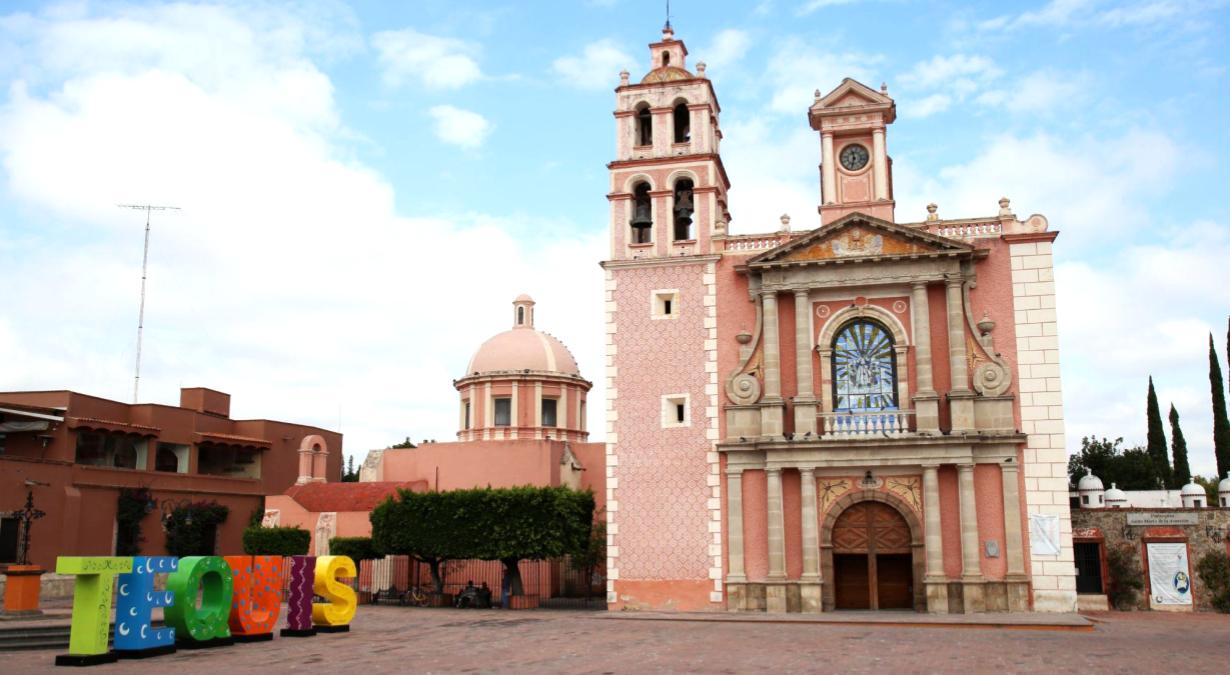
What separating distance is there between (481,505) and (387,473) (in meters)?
13.1

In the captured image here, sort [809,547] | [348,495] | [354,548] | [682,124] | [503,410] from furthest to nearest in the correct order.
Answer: [503,410] < [348,495] < [354,548] < [682,124] < [809,547]

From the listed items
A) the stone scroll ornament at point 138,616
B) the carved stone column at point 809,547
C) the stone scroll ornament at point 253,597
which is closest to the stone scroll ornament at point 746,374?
the carved stone column at point 809,547

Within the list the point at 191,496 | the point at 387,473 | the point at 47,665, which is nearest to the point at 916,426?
the point at 47,665

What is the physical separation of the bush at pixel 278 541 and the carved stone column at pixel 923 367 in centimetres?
2412

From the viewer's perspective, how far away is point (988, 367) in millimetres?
29016

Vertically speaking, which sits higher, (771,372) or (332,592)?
(771,372)

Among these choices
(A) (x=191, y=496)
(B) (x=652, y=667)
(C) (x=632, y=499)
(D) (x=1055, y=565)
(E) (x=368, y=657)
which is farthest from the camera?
(A) (x=191, y=496)

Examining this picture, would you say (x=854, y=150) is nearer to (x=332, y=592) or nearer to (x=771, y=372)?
(x=771, y=372)

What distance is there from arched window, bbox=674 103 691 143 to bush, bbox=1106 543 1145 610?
17900mm

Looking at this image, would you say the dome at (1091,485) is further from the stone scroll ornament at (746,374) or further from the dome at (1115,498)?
the stone scroll ornament at (746,374)

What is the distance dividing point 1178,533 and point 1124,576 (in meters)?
1.95

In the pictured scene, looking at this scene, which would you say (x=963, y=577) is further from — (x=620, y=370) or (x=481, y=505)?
(x=481, y=505)

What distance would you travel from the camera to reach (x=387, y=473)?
152 ft

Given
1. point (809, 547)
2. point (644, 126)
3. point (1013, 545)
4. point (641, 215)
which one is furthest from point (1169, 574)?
point (644, 126)
